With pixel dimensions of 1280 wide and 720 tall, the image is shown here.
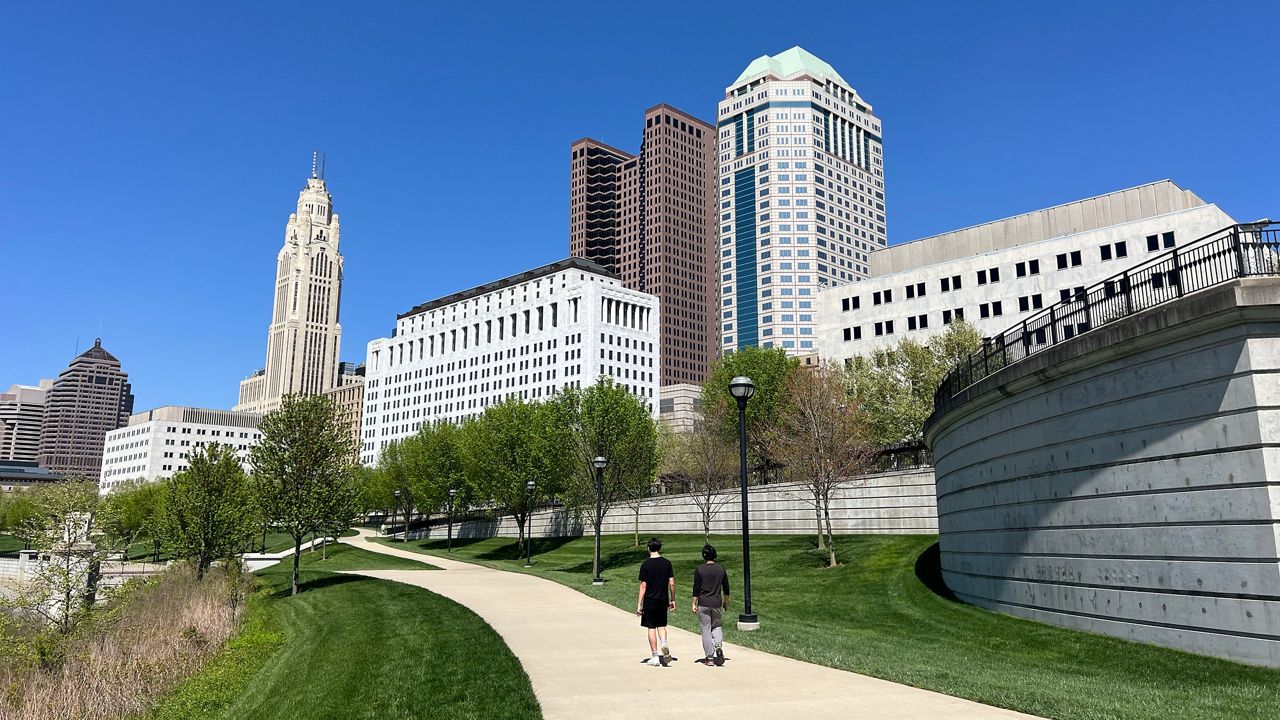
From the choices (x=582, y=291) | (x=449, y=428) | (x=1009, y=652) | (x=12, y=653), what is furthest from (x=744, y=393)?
(x=582, y=291)

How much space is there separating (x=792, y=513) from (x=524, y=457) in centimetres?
1894

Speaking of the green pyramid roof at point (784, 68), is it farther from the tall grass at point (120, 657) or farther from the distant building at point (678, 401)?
the tall grass at point (120, 657)

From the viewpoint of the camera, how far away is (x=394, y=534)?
91125mm

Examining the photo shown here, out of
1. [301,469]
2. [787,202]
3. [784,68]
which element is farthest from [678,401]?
[301,469]

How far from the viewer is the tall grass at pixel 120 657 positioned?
16875 mm

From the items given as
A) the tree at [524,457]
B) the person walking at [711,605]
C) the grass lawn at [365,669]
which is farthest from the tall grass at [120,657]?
the tree at [524,457]

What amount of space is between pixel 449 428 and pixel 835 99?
145 m

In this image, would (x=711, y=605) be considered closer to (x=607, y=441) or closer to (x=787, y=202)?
(x=607, y=441)

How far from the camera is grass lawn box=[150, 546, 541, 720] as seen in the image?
11.8 m

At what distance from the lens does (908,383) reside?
58719 mm

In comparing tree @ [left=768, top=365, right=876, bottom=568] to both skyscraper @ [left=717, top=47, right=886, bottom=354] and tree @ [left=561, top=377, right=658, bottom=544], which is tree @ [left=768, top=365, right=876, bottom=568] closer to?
tree @ [left=561, top=377, right=658, bottom=544]

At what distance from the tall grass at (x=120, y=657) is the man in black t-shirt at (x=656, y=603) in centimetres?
1062

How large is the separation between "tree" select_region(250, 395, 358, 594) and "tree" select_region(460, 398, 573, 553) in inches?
718

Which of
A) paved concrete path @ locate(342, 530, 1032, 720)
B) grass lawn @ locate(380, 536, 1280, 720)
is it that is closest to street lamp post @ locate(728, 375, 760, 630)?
grass lawn @ locate(380, 536, 1280, 720)
